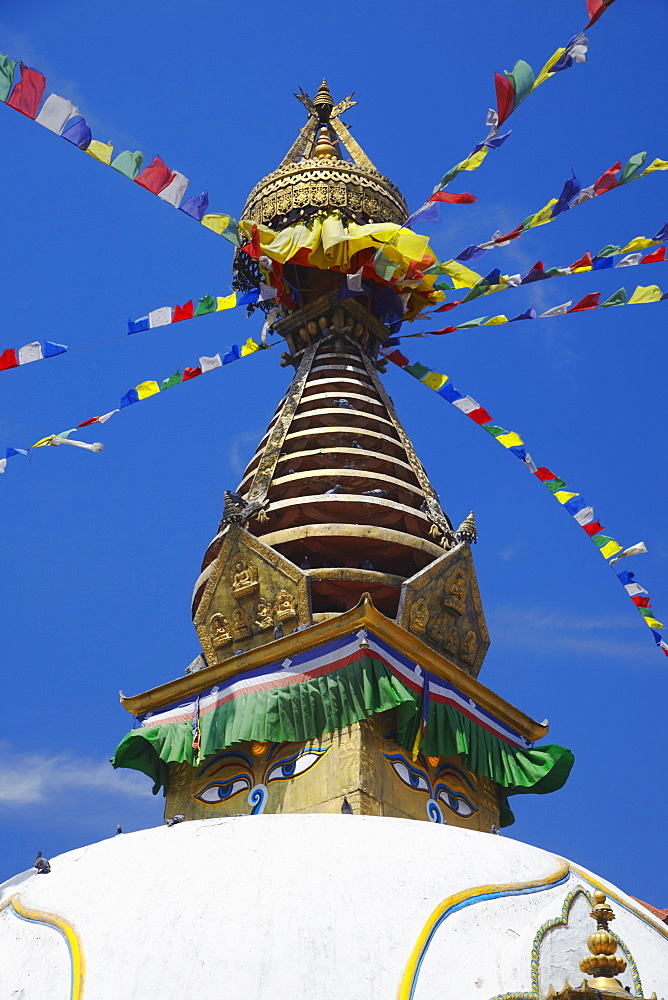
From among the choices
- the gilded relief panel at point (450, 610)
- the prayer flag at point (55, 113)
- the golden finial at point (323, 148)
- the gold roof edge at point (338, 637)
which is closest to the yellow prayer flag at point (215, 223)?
the golden finial at point (323, 148)

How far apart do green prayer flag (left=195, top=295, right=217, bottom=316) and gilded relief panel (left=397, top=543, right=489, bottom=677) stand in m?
4.52

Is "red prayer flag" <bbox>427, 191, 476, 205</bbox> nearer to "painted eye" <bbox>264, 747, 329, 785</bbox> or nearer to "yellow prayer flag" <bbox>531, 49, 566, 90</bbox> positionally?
"yellow prayer flag" <bbox>531, 49, 566, 90</bbox>

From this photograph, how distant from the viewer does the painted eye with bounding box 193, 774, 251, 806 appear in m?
11.4

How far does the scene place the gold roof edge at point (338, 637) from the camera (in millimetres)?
11523

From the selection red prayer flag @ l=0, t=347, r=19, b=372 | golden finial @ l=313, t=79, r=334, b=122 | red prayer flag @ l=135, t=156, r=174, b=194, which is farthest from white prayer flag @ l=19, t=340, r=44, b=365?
golden finial @ l=313, t=79, r=334, b=122

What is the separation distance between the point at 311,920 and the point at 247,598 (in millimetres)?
5709

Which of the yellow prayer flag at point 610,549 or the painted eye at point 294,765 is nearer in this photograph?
the painted eye at point 294,765

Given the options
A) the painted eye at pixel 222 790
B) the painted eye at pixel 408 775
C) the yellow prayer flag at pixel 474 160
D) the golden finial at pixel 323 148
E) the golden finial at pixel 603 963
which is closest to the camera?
the golden finial at pixel 603 963

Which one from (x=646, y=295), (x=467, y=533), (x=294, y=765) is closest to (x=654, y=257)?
(x=646, y=295)

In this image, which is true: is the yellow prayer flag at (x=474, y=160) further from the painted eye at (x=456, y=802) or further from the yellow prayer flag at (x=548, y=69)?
the painted eye at (x=456, y=802)

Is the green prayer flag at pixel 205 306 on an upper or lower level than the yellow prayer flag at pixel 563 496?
upper

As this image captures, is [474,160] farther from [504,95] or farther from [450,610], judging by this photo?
[450,610]

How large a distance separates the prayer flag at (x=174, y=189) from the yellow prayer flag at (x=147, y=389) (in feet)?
8.18

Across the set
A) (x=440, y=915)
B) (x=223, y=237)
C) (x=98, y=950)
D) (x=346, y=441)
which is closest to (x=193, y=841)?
(x=98, y=950)
